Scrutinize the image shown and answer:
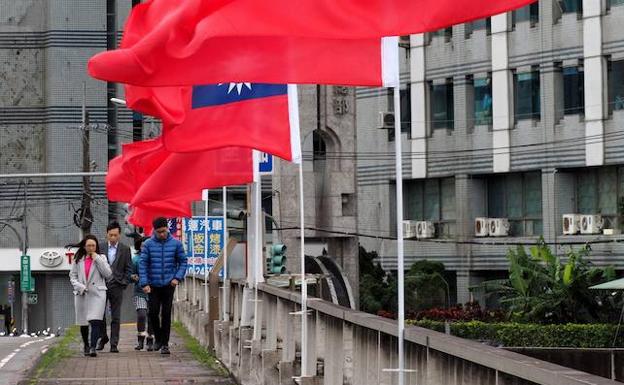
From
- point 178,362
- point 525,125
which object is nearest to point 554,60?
point 525,125

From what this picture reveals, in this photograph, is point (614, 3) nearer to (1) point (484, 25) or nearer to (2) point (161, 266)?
(1) point (484, 25)

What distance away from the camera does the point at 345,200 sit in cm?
5206

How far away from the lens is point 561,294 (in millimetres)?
39156

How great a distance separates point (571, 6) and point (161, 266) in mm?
30547

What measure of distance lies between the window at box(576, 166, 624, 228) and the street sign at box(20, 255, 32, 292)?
23.9 metres

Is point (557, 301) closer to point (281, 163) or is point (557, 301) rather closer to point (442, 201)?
point (281, 163)

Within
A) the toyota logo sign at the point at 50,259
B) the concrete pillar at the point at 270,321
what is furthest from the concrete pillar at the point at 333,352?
the toyota logo sign at the point at 50,259

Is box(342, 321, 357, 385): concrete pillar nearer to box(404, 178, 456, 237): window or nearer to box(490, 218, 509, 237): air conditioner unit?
box(490, 218, 509, 237): air conditioner unit

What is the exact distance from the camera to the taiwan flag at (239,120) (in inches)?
602

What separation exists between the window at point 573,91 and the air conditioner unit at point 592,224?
325 centimetres

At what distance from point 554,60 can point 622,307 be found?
13824 mm

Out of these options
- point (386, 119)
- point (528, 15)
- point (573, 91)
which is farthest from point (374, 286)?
point (528, 15)

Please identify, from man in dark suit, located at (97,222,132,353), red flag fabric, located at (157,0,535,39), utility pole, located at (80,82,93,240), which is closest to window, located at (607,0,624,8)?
utility pole, located at (80,82,93,240)

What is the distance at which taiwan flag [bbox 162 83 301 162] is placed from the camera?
15289 mm
